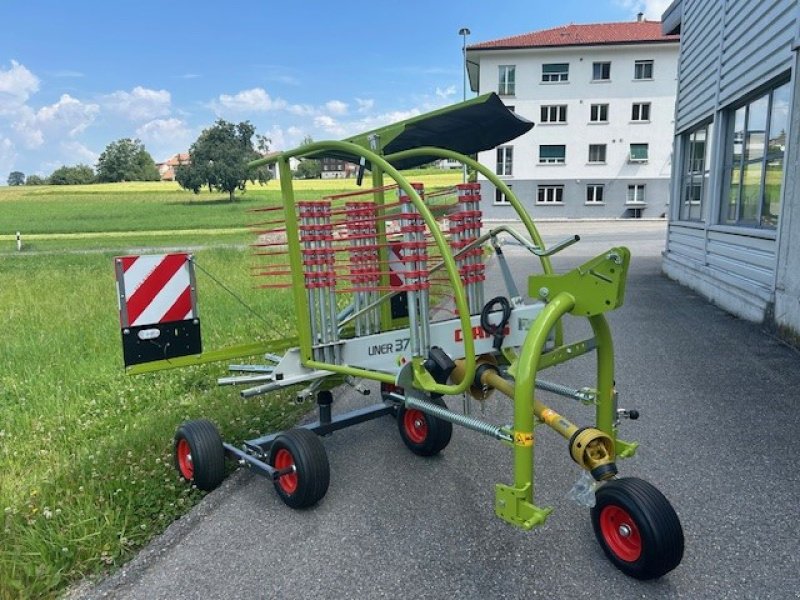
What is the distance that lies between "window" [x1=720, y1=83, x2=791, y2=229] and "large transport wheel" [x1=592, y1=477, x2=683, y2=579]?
6.55 m

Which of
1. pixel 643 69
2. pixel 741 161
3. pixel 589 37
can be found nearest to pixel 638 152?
pixel 643 69

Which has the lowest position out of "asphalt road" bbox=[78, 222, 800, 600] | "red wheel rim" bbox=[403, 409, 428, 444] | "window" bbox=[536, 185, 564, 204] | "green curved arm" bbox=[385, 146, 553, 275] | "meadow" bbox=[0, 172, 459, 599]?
"asphalt road" bbox=[78, 222, 800, 600]

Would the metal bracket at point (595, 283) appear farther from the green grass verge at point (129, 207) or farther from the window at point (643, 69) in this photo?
the window at point (643, 69)

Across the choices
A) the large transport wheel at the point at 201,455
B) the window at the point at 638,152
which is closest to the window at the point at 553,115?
the window at the point at 638,152

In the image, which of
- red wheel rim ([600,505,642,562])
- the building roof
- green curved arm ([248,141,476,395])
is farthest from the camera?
the building roof

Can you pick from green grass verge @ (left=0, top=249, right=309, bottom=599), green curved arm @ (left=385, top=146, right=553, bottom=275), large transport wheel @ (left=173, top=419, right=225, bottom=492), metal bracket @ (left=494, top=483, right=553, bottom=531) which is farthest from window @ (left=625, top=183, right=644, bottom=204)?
metal bracket @ (left=494, top=483, right=553, bottom=531)

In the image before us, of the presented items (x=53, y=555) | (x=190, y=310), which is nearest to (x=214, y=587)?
(x=53, y=555)

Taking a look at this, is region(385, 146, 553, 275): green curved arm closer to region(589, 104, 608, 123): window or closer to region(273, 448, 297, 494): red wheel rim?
region(273, 448, 297, 494): red wheel rim

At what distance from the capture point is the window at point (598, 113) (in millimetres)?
38344

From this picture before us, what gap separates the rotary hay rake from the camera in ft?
9.42

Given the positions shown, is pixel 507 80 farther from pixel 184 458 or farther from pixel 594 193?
pixel 184 458

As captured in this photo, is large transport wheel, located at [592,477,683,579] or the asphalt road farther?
the asphalt road

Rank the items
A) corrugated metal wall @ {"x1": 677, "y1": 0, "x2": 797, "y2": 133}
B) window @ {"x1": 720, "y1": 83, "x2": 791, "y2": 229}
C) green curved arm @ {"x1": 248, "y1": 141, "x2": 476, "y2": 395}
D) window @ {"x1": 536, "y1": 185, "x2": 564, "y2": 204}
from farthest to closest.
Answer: window @ {"x1": 536, "y1": 185, "x2": 564, "y2": 204} < window @ {"x1": 720, "y1": 83, "x2": 791, "y2": 229} < corrugated metal wall @ {"x1": 677, "y1": 0, "x2": 797, "y2": 133} < green curved arm @ {"x1": 248, "y1": 141, "x2": 476, "y2": 395}

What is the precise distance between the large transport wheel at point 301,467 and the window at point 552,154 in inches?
1470
